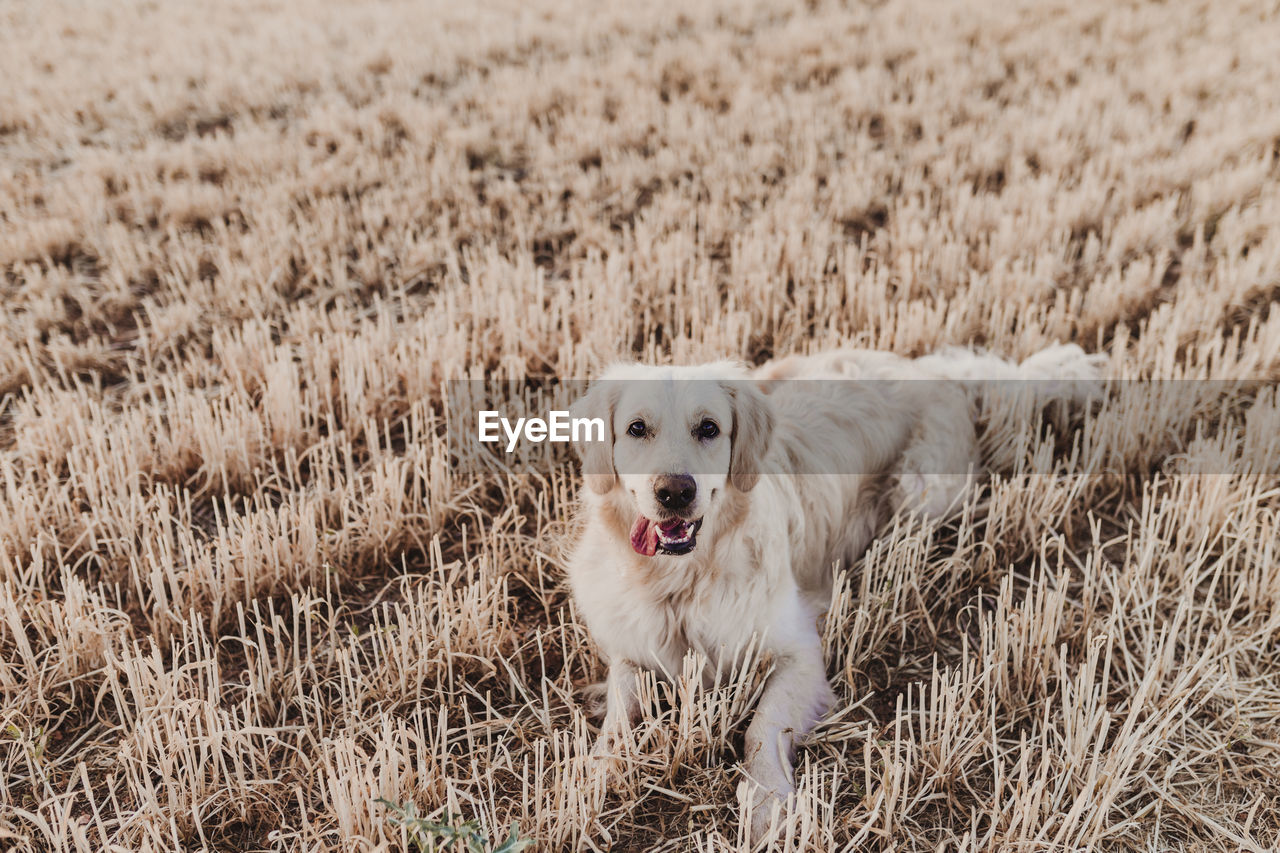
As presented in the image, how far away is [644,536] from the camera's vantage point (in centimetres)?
224

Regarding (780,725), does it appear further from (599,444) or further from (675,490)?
(599,444)

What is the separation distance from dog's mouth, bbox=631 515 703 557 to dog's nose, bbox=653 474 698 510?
0.18 feet

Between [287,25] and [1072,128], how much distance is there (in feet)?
34.1

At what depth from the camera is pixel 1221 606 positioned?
255 cm

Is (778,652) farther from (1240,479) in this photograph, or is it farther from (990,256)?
(990,256)

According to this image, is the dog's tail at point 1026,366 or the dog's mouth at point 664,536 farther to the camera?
the dog's tail at point 1026,366

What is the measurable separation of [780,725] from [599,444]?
92 centimetres

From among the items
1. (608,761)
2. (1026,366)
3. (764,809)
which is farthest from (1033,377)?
(608,761)

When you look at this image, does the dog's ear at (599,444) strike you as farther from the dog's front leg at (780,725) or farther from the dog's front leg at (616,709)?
the dog's front leg at (780,725)

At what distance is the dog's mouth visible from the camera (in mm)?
2080

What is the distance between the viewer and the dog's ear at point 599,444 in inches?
88.9

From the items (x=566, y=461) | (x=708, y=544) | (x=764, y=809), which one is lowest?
(x=764, y=809)

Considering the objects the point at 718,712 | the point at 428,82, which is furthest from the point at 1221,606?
the point at 428,82

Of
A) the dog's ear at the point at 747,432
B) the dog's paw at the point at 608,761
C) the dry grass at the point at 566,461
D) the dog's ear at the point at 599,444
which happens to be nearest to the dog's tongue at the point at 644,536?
the dog's ear at the point at 599,444
